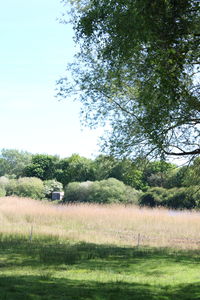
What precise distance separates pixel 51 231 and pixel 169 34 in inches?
513

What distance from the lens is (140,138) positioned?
13203 millimetres

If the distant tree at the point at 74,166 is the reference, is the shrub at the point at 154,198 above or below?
below

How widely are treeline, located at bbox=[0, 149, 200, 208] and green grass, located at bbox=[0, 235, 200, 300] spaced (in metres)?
2.61

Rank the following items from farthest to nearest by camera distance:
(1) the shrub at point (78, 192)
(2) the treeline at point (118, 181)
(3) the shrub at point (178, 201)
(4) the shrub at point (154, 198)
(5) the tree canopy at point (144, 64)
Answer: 1. (1) the shrub at point (78, 192)
2. (4) the shrub at point (154, 198)
3. (3) the shrub at point (178, 201)
4. (2) the treeline at point (118, 181)
5. (5) the tree canopy at point (144, 64)

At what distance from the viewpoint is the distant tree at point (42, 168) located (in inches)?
2039

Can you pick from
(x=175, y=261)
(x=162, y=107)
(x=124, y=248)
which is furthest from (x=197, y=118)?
(x=124, y=248)

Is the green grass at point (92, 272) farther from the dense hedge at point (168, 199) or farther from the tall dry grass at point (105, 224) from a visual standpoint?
the dense hedge at point (168, 199)

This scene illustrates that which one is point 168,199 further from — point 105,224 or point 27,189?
point 27,189

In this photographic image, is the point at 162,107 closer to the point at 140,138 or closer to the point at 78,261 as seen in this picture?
Answer: the point at 140,138

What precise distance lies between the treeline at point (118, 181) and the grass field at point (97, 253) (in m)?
2.04

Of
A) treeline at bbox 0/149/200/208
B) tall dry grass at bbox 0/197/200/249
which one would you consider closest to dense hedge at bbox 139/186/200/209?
treeline at bbox 0/149/200/208

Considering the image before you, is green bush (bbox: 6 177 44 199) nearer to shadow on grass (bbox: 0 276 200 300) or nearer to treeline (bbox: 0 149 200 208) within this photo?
treeline (bbox: 0 149 200 208)

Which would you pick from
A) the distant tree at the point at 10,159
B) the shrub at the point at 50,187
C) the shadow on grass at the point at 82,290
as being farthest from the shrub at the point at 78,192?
the distant tree at the point at 10,159

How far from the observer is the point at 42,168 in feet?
174
